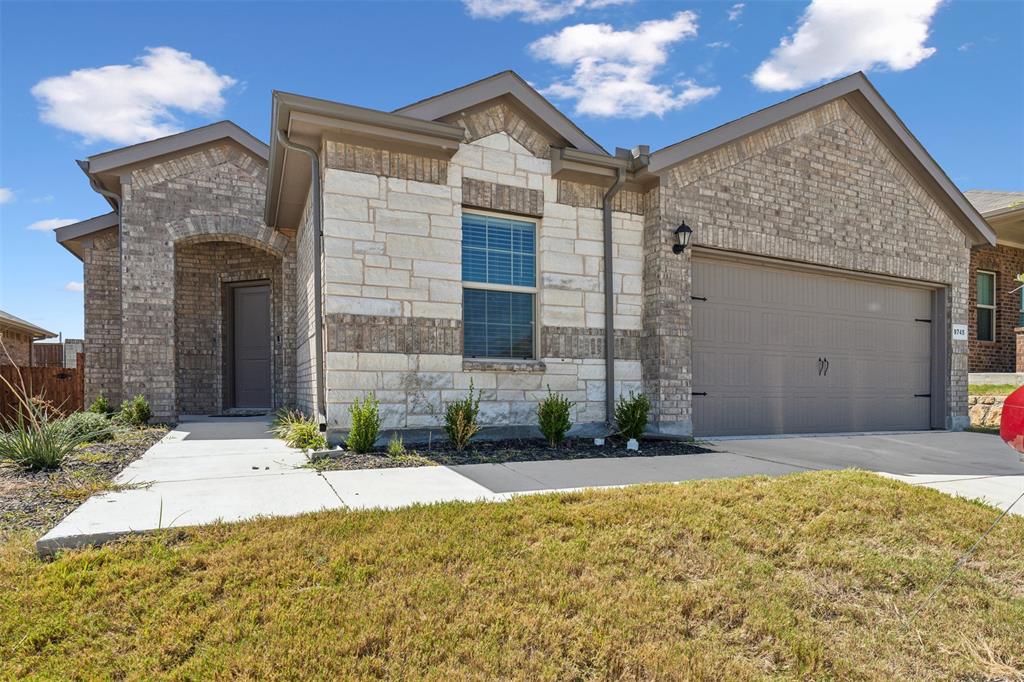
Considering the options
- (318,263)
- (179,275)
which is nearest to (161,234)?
(179,275)

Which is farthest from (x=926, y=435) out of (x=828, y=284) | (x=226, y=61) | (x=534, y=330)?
(x=226, y=61)

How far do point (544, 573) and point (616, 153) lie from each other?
6.06m

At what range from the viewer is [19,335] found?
69.2 feet

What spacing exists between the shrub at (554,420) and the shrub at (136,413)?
6.66 meters

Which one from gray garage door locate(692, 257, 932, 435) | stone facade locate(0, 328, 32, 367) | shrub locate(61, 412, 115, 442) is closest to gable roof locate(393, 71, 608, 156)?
gray garage door locate(692, 257, 932, 435)

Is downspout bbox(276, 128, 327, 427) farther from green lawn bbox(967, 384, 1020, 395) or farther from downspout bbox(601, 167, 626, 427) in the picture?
green lawn bbox(967, 384, 1020, 395)

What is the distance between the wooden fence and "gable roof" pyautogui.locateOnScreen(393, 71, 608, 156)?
A: 7.04m

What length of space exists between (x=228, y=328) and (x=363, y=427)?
7249 millimetres

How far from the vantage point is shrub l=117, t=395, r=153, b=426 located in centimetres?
894

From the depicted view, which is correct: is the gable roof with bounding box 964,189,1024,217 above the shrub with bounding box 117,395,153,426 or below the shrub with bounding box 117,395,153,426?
above

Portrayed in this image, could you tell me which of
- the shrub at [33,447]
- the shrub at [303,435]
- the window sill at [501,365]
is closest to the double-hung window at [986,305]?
the window sill at [501,365]

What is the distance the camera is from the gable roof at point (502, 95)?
6.53 meters

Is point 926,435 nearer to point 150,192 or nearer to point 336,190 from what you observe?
point 336,190

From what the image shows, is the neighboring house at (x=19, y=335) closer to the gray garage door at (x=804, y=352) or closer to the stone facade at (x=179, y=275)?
the stone facade at (x=179, y=275)
